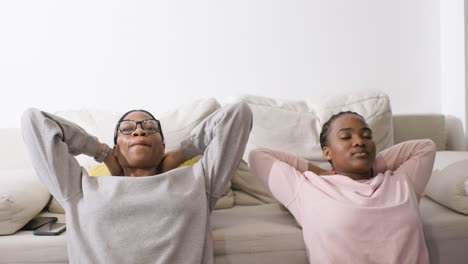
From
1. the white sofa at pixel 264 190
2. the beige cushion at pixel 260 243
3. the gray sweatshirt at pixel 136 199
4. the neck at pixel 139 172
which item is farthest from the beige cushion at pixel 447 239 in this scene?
the neck at pixel 139 172

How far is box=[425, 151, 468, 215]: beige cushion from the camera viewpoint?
1606mm

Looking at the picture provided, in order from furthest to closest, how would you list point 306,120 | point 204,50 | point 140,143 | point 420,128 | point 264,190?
1. point 204,50
2. point 420,128
3. point 306,120
4. point 264,190
5. point 140,143

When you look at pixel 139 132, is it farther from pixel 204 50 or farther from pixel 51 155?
pixel 204 50

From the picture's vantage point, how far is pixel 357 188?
1.50 metres

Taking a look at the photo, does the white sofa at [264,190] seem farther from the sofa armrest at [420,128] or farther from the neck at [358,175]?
the neck at [358,175]

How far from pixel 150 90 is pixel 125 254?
126cm

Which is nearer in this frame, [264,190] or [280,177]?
[280,177]

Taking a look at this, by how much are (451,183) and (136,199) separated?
1240 mm

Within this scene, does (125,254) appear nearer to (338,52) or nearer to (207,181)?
(207,181)

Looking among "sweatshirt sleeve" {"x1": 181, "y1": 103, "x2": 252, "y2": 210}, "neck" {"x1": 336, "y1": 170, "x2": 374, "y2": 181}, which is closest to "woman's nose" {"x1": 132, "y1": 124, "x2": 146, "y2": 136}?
"sweatshirt sleeve" {"x1": 181, "y1": 103, "x2": 252, "y2": 210}

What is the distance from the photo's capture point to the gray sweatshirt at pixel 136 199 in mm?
1360

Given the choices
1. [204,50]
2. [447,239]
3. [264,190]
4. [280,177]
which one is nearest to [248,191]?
[264,190]

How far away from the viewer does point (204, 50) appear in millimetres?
2436

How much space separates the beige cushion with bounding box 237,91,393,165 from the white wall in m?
0.38
